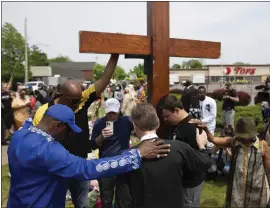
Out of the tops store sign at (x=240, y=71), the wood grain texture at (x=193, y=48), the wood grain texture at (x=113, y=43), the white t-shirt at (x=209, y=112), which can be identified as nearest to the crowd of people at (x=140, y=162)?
the wood grain texture at (x=113, y=43)

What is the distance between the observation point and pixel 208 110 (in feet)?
22.2

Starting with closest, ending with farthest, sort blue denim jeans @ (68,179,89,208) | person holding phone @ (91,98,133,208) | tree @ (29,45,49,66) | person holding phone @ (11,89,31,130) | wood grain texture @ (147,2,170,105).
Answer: wood grain texture @ (147,2,170,105)
blue denim jeans @ (68,179,89,208)
person holding phone @ (91,98,133,208)
person holding phone @ (11,89,31,130)
tree @ (29,45,49,66)

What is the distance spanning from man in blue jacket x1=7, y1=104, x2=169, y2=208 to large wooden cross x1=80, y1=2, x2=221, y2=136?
97 centimetres

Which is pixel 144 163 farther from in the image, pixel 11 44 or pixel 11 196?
pixel 11 44

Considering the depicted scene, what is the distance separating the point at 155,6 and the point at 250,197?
220cm

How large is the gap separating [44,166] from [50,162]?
0.06 m

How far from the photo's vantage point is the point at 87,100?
3604 millimetres

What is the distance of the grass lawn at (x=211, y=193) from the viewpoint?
17.6ft

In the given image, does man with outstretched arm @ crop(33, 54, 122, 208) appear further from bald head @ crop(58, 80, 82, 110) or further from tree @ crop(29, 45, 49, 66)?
tree @ crop(29, 45, 49, 66)

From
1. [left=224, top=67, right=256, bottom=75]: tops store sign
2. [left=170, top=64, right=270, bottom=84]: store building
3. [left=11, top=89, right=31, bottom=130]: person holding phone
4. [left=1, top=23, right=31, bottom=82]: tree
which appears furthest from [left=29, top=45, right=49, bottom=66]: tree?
[left=11, top=89, right=31, bottom=130]: person holding phone

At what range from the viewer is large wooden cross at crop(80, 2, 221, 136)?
3035mm

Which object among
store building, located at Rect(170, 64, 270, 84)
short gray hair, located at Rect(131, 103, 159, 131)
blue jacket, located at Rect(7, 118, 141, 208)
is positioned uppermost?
store building, located at Rect(170, 64, 270, 84)

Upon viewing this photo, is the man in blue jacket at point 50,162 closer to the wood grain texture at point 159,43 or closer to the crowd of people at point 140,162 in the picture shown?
the crowd of people at point 140,162

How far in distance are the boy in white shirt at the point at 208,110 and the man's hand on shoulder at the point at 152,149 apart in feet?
14.8
